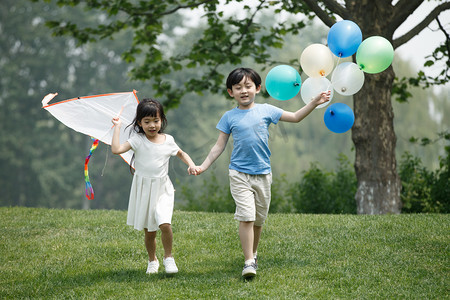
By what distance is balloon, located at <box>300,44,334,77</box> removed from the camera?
4824 millimetres

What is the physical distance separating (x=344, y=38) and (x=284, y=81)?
0.70m

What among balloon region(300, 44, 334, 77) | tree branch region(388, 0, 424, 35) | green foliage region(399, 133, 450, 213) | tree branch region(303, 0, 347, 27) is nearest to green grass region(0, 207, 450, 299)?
balloon region(300, 44, 334, 77)

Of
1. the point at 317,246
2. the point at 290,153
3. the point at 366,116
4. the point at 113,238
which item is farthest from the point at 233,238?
the point at 290,153

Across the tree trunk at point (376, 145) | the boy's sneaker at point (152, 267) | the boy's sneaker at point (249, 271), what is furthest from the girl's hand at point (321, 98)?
the tree trunk at point (376, 145)

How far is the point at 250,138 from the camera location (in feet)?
14.3

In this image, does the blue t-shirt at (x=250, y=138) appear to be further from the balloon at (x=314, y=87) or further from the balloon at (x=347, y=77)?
the balloon at (x=347, y=77)

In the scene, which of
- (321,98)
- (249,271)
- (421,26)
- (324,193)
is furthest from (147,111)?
(324,193)

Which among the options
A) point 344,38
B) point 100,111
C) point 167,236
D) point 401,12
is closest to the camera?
point 167,236

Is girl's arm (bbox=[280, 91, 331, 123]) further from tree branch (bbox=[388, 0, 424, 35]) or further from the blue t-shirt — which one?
tree branch (bbox=[388, 0, 424, 35])

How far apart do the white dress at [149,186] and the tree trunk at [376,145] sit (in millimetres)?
4949

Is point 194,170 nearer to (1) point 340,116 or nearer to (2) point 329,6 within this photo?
(1) point 340,116

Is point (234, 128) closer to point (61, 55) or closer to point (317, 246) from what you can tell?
point (317, 246)

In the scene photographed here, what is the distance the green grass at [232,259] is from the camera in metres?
4.14

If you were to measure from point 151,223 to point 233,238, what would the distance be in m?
1.58
